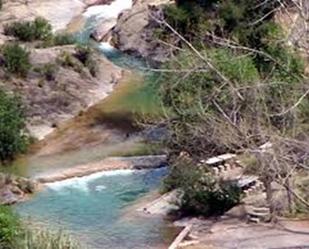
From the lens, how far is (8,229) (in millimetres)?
22734

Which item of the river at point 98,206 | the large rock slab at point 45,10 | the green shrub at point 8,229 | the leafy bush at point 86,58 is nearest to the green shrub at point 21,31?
the large rock slab at point 45,10

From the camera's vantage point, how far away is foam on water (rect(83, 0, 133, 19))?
5503 cm

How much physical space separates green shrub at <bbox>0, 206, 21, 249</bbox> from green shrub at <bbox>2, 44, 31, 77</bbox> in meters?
18.8

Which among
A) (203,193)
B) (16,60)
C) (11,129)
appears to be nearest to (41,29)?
(16,60)

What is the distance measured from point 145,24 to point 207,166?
21.8 meters

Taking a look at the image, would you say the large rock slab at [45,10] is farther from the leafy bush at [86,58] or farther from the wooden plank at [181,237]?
the wooden plank at [181,237]

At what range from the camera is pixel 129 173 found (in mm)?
33312

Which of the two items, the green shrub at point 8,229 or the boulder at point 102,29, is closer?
the green shrub at point 8,229

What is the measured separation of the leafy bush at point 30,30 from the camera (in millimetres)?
47750

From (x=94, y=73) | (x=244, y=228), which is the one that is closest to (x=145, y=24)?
(x=94, y=73)

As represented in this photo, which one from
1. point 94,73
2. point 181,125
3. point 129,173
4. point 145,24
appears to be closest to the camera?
point 181,125

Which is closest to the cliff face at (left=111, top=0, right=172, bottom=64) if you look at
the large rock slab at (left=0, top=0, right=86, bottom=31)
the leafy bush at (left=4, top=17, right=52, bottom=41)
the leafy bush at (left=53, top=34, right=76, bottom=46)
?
the leafy bush at (left=53, top=34, right=76, bottom=46)

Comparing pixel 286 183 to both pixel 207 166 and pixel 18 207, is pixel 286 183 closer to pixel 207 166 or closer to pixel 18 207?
pixel 207 166

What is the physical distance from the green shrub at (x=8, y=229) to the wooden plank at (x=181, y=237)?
4.28 meters
